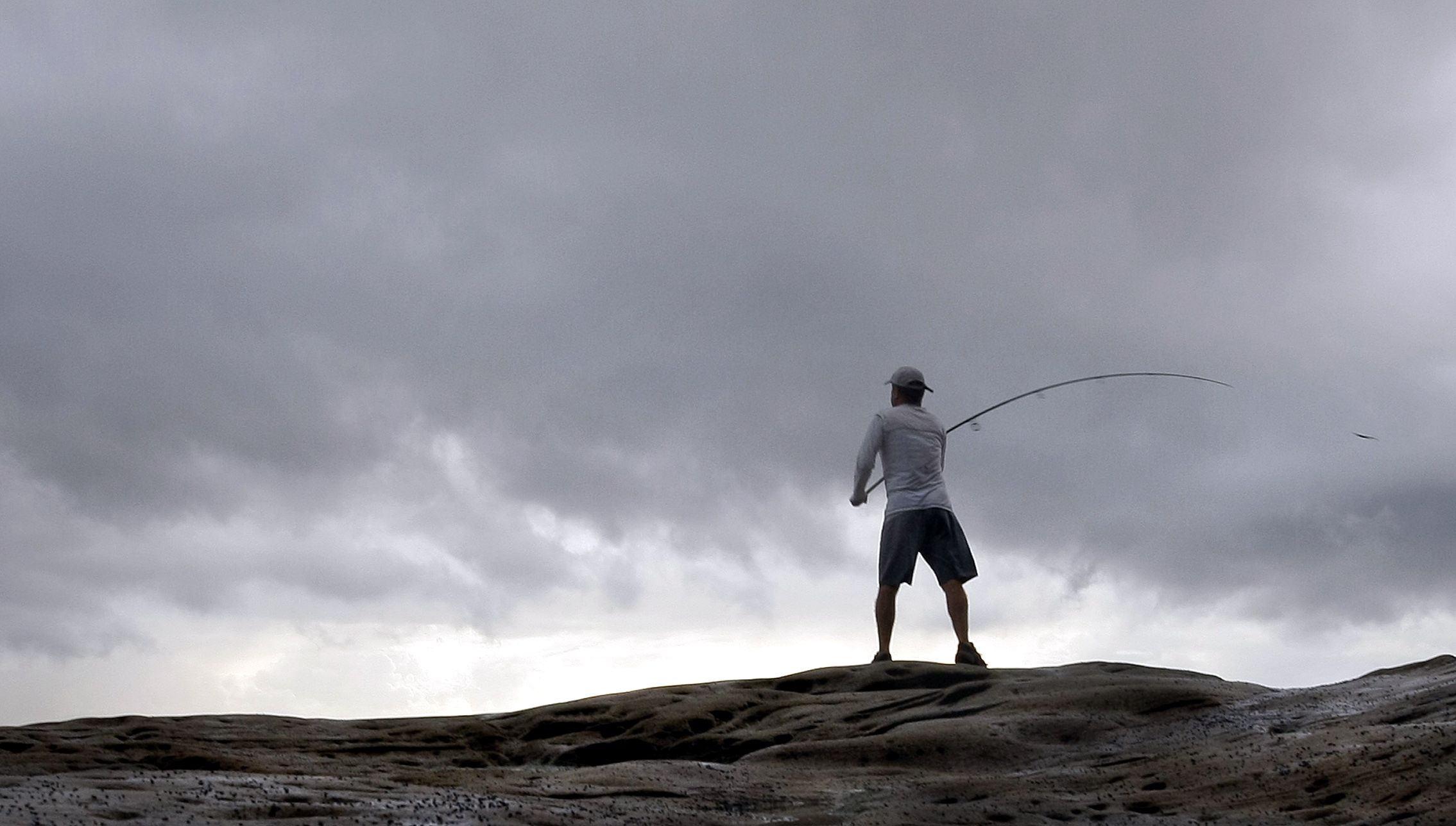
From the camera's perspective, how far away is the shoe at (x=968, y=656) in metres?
10.1

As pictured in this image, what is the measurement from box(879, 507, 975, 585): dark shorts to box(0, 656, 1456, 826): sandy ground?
28.9 inches

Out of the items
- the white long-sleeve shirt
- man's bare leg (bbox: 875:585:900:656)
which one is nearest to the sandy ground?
man's bare leg (bbox: 875:585:900:656)

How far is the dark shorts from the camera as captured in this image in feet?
33.3

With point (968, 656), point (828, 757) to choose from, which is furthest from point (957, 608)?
point (828, 757)

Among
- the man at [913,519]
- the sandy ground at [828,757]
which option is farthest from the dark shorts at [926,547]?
the sandy ground at [828,757]

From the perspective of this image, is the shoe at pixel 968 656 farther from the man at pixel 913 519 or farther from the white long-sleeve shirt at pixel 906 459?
the white long-sleeve shirt at pixel 906 459

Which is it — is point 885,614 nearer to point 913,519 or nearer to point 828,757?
point 913,519

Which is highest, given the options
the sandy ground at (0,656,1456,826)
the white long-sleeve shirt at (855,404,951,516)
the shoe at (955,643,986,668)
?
the white long-sleeve shirt at (855,404,951,516)

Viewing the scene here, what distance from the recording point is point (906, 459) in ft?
33.7

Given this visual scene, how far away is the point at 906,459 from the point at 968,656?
62.0 inches

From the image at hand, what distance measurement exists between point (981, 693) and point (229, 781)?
4789 mm

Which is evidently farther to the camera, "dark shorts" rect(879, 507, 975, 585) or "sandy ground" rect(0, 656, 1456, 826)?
"dark shorts" rect(879, 507, 975, 585)

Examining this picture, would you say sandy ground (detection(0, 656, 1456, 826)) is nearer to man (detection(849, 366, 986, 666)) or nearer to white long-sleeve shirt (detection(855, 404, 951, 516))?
man (detection(849, 366, 986, 666))

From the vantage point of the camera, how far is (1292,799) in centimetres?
612
